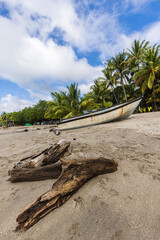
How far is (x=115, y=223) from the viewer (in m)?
0.95

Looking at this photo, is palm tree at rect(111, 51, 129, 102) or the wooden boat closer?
the wooden boat

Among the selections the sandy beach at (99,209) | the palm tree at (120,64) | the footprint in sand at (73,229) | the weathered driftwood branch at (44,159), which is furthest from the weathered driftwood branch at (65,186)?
the palm tree at (120,64)

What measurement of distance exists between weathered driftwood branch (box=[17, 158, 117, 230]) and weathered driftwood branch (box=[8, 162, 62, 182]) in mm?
288

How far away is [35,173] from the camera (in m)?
1.64

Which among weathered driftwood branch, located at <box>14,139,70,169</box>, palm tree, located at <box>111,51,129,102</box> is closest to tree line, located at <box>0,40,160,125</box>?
palm tree, located at <box>111,51,129,102</box>

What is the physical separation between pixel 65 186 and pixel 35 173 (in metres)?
0.68

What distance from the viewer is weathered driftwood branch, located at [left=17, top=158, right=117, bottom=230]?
3.23 feet

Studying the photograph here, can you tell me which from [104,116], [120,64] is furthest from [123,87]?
[104,116]

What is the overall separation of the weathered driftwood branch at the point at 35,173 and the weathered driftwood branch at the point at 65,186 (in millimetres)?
288

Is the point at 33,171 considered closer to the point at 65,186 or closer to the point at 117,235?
the point at 65,186

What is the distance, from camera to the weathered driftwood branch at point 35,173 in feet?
5.33

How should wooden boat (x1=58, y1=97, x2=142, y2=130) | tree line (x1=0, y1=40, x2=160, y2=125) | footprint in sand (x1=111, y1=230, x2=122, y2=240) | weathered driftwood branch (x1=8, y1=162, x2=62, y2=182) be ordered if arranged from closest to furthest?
footprint in sand (x1=111, y1=230, x2=122, y2=240) < weathered driftwood branch (x1=8, y1=162, x2=62, y2=182) < wooden boat (x1=58, y1=97, x2=142, y2=130) < tree line (x1=0, y1=40, x2=160, y2=125)

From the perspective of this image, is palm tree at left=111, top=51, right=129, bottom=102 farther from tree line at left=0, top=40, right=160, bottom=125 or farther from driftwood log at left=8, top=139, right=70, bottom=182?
driftwood log at left=8, top=139, right=70, bottom=182

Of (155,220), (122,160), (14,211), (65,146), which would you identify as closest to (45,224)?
(14,211)
